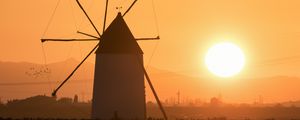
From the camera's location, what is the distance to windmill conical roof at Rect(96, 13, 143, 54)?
195 feet

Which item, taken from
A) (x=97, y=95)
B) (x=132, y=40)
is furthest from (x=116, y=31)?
(x=97, y=95)

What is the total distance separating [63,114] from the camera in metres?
148

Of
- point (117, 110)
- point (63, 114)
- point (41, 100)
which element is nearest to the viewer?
point (117, 110)

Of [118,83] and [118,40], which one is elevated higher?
[118,40]

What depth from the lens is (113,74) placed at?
58.7 meters

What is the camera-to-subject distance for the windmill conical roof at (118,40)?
59.6 metres

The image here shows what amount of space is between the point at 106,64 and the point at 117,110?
3559mm

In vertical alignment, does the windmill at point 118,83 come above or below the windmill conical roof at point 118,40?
below

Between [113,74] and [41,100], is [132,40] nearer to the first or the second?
[113,74]

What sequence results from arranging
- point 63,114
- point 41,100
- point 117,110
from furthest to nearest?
point 41,100
point 63,114
point 117,110

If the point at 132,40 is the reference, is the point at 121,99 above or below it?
below

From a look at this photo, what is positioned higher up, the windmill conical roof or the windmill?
the windmill conical roof

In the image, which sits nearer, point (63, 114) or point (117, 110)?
point (117, 110)

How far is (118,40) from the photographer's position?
198 ft
